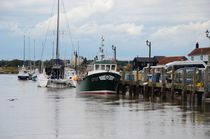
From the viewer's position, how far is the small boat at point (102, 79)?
53.5 m

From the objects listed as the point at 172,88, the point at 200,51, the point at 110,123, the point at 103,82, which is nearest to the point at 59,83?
the point at 103,82

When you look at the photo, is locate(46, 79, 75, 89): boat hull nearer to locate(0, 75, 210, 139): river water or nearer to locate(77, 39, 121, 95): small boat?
locate(77, 39, 121, 95): small boat

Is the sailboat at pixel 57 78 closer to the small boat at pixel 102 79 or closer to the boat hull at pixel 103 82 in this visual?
the small boat at pixel 102 79

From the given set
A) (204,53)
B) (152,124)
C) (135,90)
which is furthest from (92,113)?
(204,53)

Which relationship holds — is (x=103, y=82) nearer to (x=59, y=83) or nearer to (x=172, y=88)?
(x=172, y=88)

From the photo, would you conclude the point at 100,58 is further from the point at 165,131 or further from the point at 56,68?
the point at 165,131

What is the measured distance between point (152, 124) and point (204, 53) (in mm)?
67512

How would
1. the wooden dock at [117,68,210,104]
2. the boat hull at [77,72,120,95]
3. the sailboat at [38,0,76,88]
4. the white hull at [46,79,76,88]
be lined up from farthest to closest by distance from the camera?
1. the sailboat at [38,0,76,88]
2. the white hull at [46,79,76,88]
3. the boat hull at [77,72,120,95]
4. the wooden dock at [117,68,210,104]

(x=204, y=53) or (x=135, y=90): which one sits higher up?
(x=204, y=53)

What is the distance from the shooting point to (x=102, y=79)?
5341 cm

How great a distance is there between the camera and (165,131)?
76.5 feet

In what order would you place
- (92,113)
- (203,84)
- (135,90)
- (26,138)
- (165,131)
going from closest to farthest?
1. (26,138)
2. (165,131)
3. (92,113)
4. (203,84)
5. (135,90)

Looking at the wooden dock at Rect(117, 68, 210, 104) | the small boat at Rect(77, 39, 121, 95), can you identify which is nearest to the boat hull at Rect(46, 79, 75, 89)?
the wooden dock at Rect(117, 68, 210, 104)

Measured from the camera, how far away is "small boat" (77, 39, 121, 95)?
176 ft
